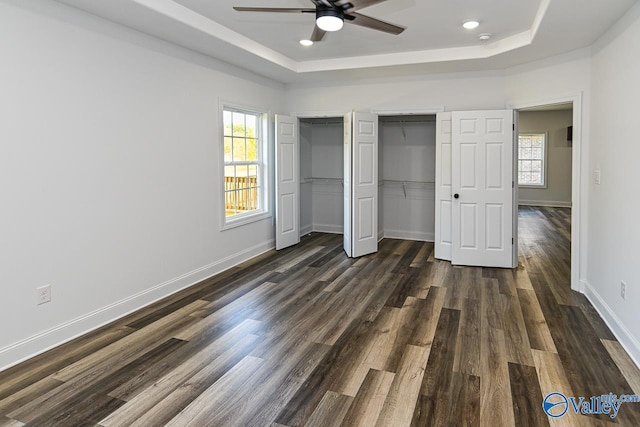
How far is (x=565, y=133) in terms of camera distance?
10.9m

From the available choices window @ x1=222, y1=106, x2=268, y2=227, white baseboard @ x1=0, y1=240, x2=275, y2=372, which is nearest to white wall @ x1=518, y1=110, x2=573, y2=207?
window @ x1=222, y1=106, x2=268, y2=227

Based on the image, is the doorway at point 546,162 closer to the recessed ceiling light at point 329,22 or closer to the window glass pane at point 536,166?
the window glass pane at point 536,166

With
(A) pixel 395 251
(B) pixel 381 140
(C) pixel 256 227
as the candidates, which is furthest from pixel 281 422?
(B) pixel 381 140

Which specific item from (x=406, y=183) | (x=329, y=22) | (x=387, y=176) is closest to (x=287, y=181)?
(x=387, y=176)

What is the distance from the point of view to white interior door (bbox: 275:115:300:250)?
6.13 m

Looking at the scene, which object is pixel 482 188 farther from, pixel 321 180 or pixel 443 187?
pixel 321 180

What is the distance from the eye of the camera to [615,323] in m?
3.33

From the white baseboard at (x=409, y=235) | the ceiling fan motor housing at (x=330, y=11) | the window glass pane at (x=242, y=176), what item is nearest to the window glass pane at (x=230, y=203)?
the window glass pane at (x=242, y=176)

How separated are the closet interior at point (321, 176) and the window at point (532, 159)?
6.57m

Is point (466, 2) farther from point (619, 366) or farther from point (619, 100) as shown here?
point (619, 366)

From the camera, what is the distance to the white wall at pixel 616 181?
9.95ft

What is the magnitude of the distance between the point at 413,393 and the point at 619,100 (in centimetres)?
279

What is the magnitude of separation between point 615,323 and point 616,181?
3.67ft

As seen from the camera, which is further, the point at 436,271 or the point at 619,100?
the point at 436,271
